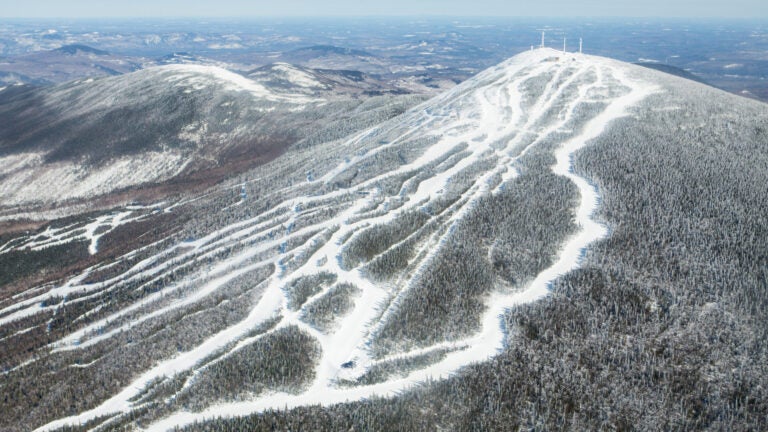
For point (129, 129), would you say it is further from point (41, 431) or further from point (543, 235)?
point (543, 235)

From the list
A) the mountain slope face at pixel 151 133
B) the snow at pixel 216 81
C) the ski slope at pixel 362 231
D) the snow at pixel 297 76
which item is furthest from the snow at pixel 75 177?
the snow at pixel 297 76

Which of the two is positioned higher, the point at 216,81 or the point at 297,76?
the point at 297,76

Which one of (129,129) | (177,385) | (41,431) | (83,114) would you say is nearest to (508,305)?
Result: (177,385)

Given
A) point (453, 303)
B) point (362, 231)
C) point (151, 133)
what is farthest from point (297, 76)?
point (453, 303)

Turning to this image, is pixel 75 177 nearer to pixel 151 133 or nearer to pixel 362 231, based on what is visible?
pixel 151 133

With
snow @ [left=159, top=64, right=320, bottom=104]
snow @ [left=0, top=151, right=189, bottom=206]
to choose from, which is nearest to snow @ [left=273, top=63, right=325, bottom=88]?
snow @ [left=159, top=64, right=320, bottom=104]

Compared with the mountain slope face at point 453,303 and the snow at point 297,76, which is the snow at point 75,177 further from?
the snow at point 297,76
